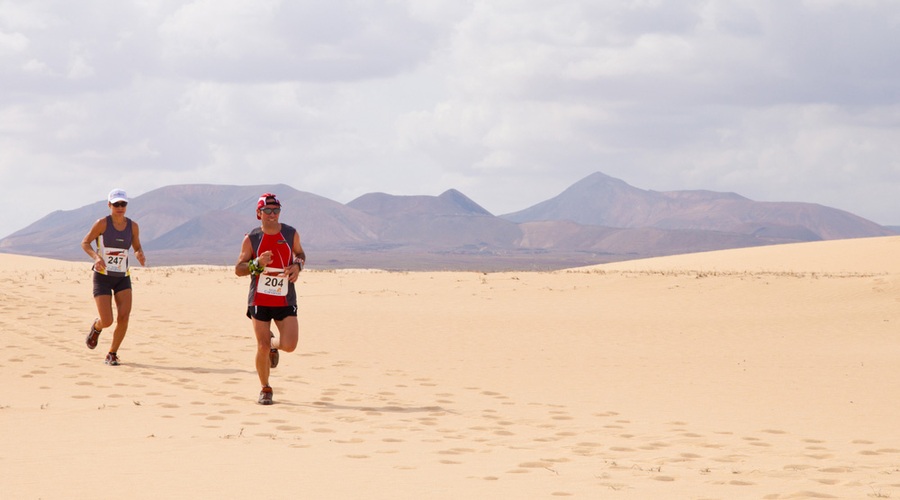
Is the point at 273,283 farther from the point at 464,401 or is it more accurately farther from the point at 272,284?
the point at 464,401

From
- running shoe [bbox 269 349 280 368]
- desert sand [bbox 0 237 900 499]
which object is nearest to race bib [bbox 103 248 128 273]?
desert sand [bbox 0 237 900 499]

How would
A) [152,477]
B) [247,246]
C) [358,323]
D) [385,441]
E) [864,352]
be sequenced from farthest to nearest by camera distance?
[358,323]
[864,352]
[247,246]
[385,441]
[152,477]

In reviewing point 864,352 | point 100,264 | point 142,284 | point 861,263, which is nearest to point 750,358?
point 864,352

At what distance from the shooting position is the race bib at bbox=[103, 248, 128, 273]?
11805 millimetres

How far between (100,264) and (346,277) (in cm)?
1866

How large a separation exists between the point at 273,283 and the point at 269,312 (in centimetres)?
33

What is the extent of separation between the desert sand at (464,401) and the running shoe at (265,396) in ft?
0.53

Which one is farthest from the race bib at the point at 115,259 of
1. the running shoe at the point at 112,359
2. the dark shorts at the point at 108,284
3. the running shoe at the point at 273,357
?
the running shoe at the point at 273,357

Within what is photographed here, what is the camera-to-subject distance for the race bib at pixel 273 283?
9281 mm

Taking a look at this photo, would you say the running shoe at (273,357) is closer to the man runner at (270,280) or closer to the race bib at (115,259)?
the man runner at (270,280)

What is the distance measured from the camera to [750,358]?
14.3 m

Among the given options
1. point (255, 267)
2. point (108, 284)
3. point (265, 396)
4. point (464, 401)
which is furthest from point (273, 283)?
point (108, 284)

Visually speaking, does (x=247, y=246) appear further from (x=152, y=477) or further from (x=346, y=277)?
(x=346, y=277)

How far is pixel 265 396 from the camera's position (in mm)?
9438
